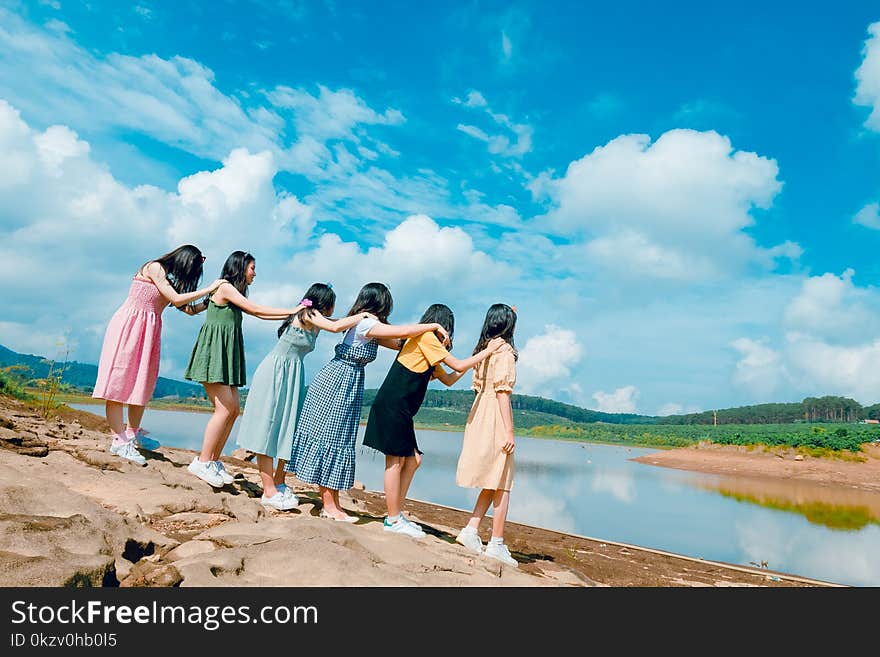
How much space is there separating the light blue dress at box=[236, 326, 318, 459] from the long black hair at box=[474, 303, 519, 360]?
4.83ft

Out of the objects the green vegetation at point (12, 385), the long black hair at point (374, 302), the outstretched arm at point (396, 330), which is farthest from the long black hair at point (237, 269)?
the green vegetation at point (12, 385)

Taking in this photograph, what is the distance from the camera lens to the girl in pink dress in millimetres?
4664

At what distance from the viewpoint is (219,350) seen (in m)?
4.50

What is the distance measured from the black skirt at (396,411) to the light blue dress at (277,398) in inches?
32.2

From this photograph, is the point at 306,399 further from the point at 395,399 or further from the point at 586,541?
the point at 586,541

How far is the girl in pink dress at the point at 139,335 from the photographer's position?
4.66 metres

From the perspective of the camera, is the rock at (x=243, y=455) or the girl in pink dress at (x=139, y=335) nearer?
the girl in pink dress at (x=139, y=335)

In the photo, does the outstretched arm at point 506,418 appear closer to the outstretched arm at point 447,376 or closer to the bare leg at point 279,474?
the outstretched arm at point 447,376

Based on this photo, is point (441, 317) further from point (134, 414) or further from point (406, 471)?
point (134, 414)

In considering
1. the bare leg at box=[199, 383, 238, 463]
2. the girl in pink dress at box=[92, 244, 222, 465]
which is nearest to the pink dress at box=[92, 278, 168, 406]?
the girl in pink dress at box=[92, 244, 222, 465]

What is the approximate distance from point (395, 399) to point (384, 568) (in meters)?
1.52

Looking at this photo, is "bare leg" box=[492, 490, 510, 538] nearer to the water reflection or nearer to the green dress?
the green dress
